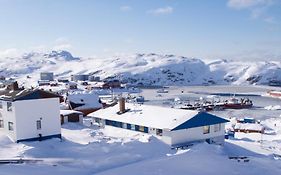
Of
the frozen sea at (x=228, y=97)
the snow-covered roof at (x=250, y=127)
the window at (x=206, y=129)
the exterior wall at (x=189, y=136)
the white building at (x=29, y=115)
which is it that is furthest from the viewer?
the frozen sea at (x=228, y=97)

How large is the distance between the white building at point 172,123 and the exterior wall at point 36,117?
6.91 m

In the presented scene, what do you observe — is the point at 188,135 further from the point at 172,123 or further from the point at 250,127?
the point at 250,127

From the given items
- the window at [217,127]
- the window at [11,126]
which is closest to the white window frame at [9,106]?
the window at [11,126]

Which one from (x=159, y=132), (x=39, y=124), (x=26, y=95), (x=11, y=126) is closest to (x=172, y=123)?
(x=159, y=132)

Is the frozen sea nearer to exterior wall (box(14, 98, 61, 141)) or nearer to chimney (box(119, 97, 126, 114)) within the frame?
chimney (box(119, 97, 126, 114))

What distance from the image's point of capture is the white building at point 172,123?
98.6 feet

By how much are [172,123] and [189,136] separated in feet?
5.74

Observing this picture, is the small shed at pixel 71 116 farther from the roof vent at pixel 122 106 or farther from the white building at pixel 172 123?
the roof vent at pixel 122 106

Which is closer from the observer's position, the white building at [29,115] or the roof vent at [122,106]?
the white building at [29,115]

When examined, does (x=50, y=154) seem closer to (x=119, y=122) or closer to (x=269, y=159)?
(x=119, y=122)

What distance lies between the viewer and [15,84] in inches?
1255

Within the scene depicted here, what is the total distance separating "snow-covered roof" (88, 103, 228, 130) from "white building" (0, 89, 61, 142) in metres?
7.09

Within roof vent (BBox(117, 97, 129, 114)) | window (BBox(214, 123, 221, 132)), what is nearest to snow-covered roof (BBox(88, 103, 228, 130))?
roof vent (BBox(117, 97, 129, 114))

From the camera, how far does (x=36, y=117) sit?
28.2 meters
